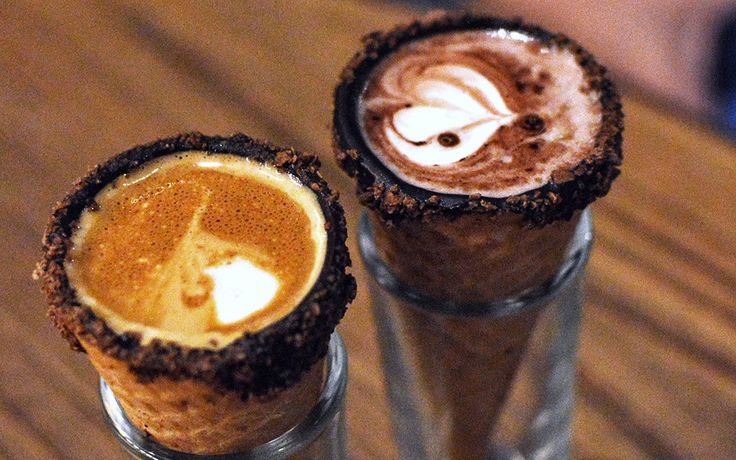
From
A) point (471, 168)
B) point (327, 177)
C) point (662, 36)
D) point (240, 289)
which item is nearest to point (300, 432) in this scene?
point (240, 289)

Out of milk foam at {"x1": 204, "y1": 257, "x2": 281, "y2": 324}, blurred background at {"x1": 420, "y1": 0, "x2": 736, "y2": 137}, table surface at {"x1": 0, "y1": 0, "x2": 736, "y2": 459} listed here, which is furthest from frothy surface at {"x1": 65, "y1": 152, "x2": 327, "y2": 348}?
blurred background at {"x1": 420, "y1": 0, "x2": 736, "y2": 137}

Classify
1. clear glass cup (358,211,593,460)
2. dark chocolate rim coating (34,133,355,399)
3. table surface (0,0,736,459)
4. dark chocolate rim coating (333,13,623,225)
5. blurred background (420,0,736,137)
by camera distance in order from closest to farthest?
dark chocolate rim coating (34,133,355,399) < dark chocolate rim coating (333,13,623,225) < clear glass cup (358,211,593,460) < table surface (0,0,736,459) < blurred background (420,0,736,137)

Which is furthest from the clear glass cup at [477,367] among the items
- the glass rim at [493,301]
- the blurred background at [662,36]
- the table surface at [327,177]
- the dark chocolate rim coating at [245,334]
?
the blurred background at [662,36]

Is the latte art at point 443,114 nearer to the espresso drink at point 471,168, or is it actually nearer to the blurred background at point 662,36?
the espresso drink at point 471,168

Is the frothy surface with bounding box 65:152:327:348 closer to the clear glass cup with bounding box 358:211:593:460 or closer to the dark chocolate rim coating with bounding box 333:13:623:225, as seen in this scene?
the dark chocolate rim coating with bounding box 333:13:623:225

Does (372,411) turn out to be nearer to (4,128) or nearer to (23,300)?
(23,300)

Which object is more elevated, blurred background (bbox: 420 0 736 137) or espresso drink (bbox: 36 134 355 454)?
espresso drink (bbox: 36 134 355 454)

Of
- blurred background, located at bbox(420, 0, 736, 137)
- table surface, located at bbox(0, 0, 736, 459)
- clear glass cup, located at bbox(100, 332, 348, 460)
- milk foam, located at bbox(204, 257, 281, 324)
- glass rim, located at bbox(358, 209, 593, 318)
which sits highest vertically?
milk foam, located at bbox(204, 257, 281, 324)

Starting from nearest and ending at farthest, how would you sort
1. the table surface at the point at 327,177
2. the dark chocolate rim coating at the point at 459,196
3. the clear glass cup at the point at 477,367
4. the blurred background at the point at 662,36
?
the dark chocolate rim coating at the point at 459,196
the clear glass cup at the point at 477,367
the table surface at the point at 327,177
the blurred background at the point at 662,36
